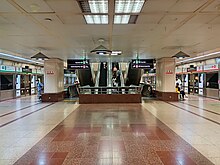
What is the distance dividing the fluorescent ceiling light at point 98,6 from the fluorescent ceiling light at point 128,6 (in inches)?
9.2

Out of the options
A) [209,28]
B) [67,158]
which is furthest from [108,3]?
[209,28]

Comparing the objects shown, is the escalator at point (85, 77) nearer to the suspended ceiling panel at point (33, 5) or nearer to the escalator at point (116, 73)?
Result: the escalator at point (116, 73)

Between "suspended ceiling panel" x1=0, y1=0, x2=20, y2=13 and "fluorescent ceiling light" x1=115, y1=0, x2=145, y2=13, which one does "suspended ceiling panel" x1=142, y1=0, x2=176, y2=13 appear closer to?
"fluorescent ceiling light" x1=115, y1=0, x2=145, y2=13

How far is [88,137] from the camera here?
5.13 m

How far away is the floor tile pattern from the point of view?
362 cm

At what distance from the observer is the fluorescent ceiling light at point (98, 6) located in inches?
165

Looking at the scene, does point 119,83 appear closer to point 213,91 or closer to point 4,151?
point 213,91

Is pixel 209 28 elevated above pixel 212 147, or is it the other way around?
pixel 209 28

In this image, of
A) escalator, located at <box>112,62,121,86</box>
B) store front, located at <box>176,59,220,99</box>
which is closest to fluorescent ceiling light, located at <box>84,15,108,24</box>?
store front, located at <box>176,59,220,99</box>

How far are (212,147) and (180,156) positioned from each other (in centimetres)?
94

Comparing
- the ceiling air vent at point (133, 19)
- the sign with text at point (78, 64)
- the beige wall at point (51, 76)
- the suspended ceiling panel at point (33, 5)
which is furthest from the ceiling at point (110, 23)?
the beige wall at point (51, 76)

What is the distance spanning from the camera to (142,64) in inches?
531

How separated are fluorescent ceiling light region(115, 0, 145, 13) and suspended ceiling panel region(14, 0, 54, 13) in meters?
1.43

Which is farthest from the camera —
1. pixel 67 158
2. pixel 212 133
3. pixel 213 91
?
pixel 213 91
